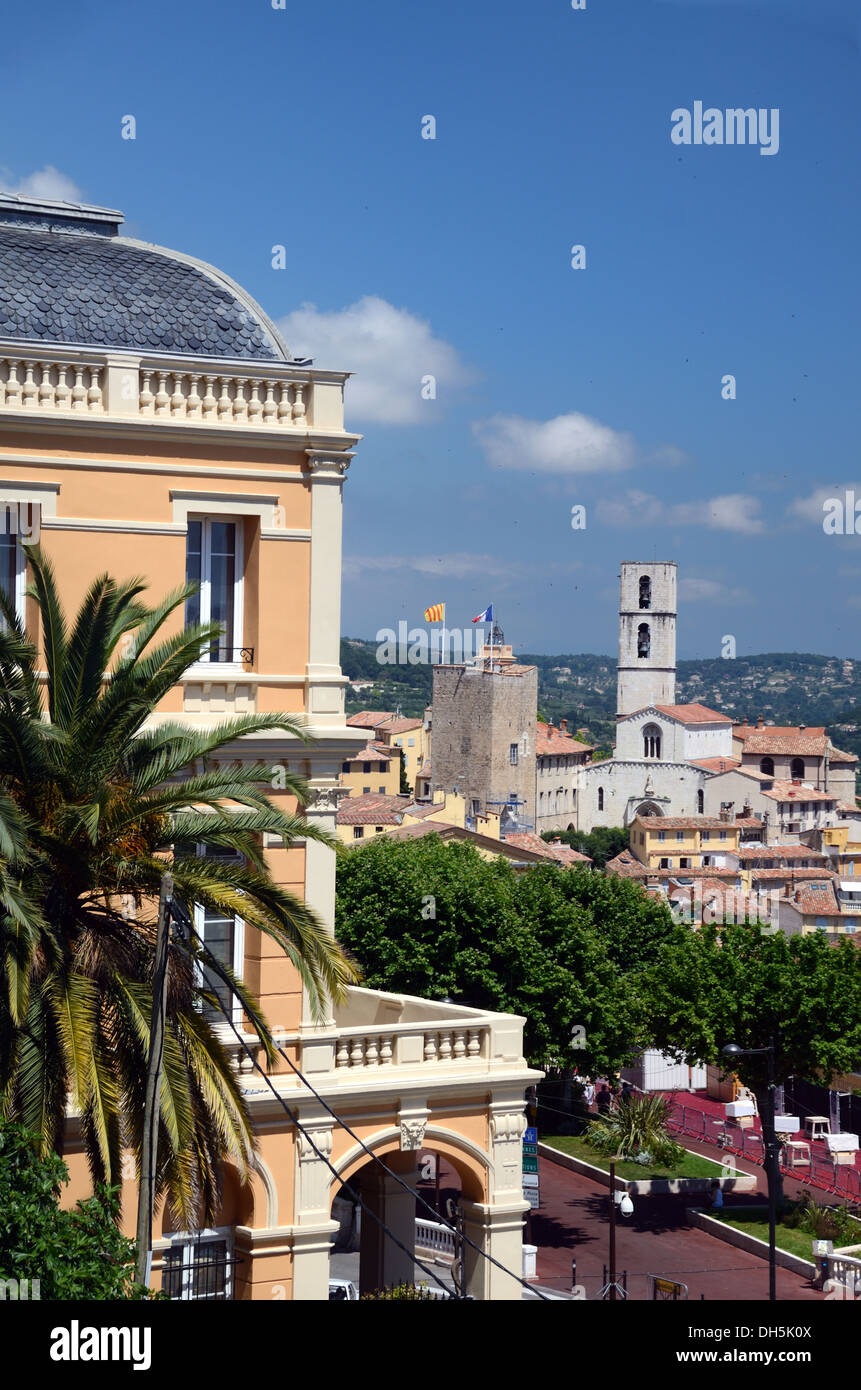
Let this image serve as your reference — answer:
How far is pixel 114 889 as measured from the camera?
17.4 meters

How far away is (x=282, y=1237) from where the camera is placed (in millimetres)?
20672

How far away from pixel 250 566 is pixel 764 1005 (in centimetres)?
3247

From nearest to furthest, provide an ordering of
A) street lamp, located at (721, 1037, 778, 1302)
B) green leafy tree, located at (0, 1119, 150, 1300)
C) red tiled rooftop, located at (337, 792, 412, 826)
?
green leafy tree, located at (0, 1119, 150, 1300) < street lamp, located at (721, 1037, 778, 1302) < red tiled rooftop, located at (337, 792, 412, 826)

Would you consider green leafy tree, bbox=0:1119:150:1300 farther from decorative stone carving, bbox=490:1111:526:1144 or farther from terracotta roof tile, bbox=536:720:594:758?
terracotta roof tile, bbox=536:720:594:758

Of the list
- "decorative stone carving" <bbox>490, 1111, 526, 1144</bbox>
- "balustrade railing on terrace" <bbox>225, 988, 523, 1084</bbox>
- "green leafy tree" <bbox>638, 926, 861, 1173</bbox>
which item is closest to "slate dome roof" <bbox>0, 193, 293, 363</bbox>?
"balustrade railing on terrace" <bbox>225, 988, 523, 1084</bbox>

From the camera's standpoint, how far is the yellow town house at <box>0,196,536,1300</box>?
20156 millimetres

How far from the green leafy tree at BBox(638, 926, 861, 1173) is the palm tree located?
107 feet

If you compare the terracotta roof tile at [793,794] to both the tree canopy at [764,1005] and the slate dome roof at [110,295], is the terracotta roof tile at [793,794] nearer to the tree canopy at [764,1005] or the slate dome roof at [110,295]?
the tree canopy at [764,1005]

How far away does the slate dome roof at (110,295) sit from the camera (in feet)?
69.0

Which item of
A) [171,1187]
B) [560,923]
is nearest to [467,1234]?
[171,1187]

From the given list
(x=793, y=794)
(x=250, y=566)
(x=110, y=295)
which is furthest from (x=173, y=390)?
(x=793, y=794)

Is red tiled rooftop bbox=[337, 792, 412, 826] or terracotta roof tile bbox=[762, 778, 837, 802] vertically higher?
terracotta roof tile bbox=[762, 778, 837, 802]

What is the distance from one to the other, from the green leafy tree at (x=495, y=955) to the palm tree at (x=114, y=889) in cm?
3490
